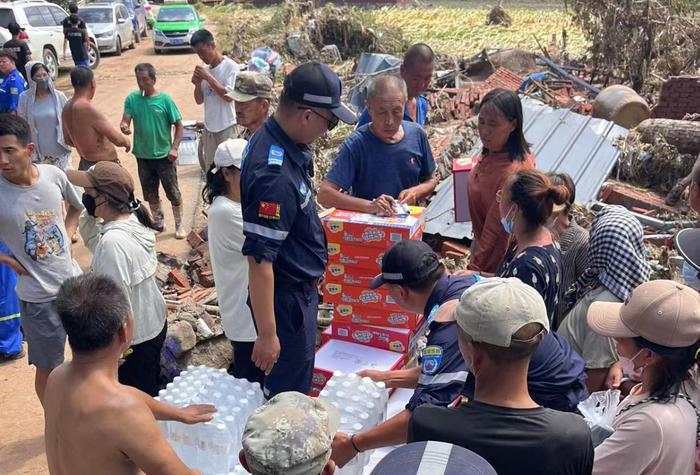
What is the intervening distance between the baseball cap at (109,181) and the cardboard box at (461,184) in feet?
7.80

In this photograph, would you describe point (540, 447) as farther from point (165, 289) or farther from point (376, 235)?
point (165, 289)

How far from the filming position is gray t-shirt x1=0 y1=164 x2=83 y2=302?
13.7ft

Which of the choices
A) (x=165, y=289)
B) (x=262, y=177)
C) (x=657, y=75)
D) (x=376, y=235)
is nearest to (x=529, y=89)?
(x=657, y=75)

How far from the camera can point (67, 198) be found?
4516 millimetres

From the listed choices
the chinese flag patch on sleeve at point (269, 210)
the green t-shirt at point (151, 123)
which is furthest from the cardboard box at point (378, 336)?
the green t-shirt at point (151, 123)

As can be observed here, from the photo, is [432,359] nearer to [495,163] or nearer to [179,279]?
[495,163]

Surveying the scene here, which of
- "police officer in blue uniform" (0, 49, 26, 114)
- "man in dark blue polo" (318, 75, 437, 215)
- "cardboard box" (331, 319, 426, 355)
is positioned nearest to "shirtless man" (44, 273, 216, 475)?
"cardboard box" (331, 319, 426, 355)

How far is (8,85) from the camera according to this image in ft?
29.6

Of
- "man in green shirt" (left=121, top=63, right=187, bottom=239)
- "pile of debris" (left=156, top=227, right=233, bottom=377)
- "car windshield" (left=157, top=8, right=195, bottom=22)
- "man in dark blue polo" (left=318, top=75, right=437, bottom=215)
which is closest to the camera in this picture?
"man in dark blue polo" (left=318, top=75, right=437, bottom=215)

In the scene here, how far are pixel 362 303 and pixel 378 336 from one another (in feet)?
0.82

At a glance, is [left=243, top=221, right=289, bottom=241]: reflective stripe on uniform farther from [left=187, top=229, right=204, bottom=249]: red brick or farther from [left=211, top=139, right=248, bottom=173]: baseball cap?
[left=187, top=229, right=204, bottom=249]: red brick

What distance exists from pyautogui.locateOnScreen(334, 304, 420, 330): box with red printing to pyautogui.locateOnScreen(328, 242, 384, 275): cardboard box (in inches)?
11.5

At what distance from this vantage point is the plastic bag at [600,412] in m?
2.85

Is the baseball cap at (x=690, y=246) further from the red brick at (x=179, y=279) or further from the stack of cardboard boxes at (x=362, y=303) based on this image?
the red brick at (x=179, y=279)
